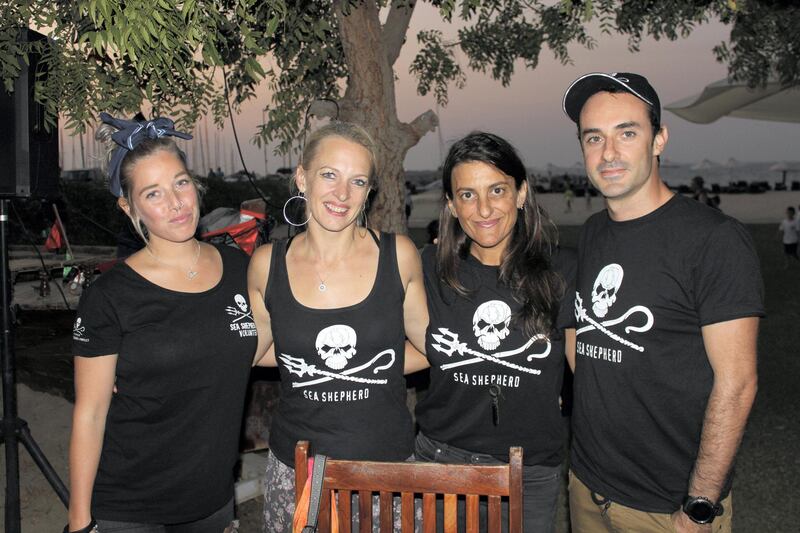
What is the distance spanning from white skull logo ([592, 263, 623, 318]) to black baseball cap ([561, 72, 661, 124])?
50cm

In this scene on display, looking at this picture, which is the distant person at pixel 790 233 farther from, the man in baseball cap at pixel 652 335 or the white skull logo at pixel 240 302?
the white skull logo at pixel 240 302

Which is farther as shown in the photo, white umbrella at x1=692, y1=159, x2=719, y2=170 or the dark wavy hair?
white umbrella at x1=692, y1=159, x2=719, y2=170

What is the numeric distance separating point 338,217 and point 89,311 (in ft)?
2.58

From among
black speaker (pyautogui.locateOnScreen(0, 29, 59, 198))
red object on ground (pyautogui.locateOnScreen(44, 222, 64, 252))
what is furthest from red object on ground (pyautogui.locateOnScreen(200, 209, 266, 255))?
red object on ground (pyautogui.locateOnScreen(44, 222, 64, 252))

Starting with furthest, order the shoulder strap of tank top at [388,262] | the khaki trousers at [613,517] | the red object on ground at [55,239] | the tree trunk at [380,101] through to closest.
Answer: the red object on ground at [55,239]
the tree trunk at [380,101]
the shoulder strap of tank top at [388,262]
the khaki trousers at [613,517]

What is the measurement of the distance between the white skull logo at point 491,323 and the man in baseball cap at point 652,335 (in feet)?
0.75

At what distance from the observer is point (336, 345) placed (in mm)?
2098

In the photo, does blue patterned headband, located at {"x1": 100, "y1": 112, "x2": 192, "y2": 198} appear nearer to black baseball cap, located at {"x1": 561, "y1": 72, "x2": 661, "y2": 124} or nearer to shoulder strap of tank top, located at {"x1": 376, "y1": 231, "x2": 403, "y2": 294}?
shoulder strap of tank top, located at {"x1": 376, "y1": 231, "x2": 403, "y2": 294}

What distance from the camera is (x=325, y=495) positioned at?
5.92 feet

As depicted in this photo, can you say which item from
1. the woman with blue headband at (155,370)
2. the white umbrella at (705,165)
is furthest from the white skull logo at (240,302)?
the white umbrella at (705,165)

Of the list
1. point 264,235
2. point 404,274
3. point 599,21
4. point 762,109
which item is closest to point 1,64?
point 264,235

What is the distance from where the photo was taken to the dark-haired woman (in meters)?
2.19

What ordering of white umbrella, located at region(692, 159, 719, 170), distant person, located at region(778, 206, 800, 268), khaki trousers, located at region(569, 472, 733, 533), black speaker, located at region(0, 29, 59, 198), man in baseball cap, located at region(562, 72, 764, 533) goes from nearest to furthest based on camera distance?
man in baseball cap, located at region(562, 72, 764, 533) → khaki trousers, located at region(569, 472, 733, 533) → black speaker, located at region(0, 29, 59, 198) → distant person, located at region(778, 206, 800, 268) → white umbrella, located at region(692, 159, 719, 170)

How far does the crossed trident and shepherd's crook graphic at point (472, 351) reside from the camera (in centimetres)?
218
